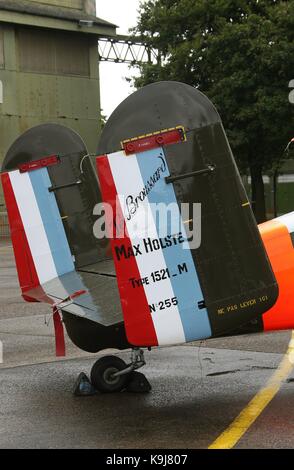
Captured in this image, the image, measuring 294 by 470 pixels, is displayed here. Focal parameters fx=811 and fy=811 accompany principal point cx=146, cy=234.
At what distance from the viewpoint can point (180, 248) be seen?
603 cm

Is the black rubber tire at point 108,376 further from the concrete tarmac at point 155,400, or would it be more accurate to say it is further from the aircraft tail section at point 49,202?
the aircraft tail section at point 49,202

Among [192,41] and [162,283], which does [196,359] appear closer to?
[162,283]

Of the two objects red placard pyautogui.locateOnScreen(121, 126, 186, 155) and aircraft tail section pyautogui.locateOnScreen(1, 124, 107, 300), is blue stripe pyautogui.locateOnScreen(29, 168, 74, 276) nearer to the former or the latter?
aircraft tail section pyautogui.locateOnScreen(1, 124, 107, 300)

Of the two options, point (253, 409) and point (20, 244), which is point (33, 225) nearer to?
point (20, 244)

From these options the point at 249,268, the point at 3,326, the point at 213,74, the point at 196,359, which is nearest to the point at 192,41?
the point at 213,74

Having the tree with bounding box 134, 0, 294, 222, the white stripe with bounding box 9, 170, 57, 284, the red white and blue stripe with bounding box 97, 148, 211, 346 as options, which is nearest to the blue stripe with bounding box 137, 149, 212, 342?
the red white and blue stripe with bounding box 97, 148, 211, 346

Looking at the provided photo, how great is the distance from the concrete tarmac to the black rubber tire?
0.09 m

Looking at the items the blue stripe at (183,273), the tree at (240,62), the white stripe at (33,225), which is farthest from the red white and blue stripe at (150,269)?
the tree at (240,62)

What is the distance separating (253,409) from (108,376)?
1.46m

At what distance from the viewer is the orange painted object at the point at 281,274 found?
692 centimetres

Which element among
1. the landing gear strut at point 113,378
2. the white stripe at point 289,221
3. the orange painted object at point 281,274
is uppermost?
the white stripe at point 289,221

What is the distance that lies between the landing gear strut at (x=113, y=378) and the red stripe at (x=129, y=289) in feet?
4.67

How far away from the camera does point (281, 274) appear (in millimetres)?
6973
